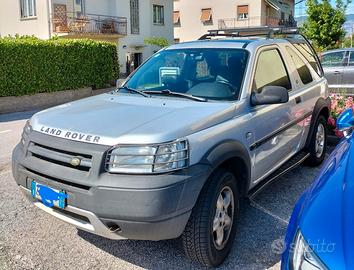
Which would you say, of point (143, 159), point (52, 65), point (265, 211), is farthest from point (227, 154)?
point (52, 65)

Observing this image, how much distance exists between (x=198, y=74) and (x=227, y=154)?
1139 mm

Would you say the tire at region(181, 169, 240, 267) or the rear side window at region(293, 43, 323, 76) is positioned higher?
the rear side window at region(293, 43, 323, 76)

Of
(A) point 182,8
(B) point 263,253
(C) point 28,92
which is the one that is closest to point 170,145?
(B) point 263,253

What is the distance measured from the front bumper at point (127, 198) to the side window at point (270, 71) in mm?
1447

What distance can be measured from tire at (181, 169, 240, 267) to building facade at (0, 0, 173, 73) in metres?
20.9

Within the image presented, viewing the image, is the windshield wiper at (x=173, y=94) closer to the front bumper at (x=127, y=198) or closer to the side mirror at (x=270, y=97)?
the side mirror at (x=270, y=97)

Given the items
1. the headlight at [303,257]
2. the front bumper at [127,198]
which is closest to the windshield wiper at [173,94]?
the front bumper at [127,198]

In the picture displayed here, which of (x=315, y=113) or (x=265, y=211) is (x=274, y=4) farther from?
(x=265, y=211)

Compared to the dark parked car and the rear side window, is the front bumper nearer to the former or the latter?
the rear side window

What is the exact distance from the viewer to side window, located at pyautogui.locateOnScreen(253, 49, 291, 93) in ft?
12.8

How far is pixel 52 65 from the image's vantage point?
14.1 m

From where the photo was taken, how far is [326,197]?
6.95ft

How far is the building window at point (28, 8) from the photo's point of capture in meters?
22.6

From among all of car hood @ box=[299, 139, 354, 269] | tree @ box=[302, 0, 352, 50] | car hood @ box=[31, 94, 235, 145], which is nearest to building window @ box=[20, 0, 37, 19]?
tree @ box=[302, 0, 352, 50]
